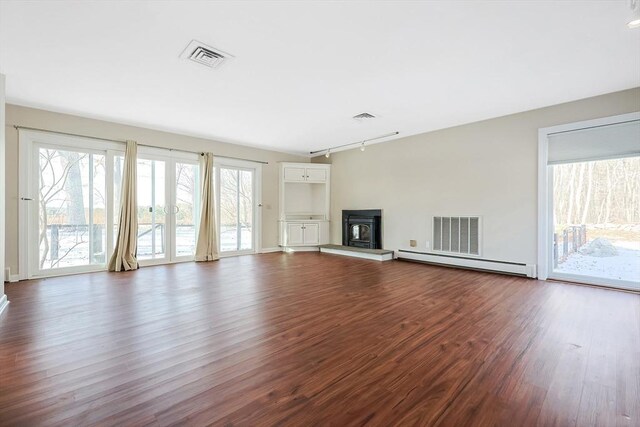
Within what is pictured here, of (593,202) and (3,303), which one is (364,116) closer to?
(593,202)

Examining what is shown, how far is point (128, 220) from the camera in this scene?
496 cm

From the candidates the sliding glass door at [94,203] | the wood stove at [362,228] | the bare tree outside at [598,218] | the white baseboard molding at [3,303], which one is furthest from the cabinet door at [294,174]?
the white baseboard molding at [3,303]

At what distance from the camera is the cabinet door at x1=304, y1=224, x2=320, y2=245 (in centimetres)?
738

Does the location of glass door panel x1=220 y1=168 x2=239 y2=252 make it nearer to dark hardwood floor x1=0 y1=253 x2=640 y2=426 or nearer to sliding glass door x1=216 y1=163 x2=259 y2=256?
sliding glass door x1=216 y1=163 x2=259 y2=256

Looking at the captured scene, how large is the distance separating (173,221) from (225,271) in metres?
1.71

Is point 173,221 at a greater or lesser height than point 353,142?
lesser

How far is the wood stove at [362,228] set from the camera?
6492 mm

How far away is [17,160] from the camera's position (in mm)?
4172

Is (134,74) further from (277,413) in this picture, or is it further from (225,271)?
(277,413)

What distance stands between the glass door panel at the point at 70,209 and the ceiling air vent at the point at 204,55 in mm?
3209

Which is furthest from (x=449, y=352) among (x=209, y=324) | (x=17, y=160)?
(x=17, y=160)

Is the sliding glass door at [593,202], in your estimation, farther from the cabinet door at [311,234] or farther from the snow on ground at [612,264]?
the cabinet door at [311,234]

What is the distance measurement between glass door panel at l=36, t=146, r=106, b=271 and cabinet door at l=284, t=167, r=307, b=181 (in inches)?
146

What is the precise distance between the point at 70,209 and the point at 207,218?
214 centimetres
